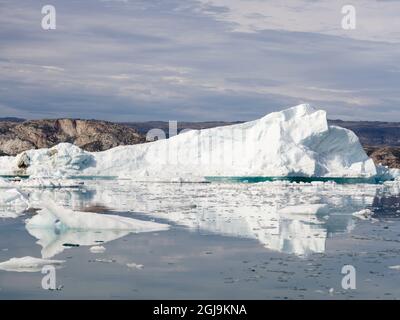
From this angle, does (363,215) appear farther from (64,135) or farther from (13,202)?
(64,135)

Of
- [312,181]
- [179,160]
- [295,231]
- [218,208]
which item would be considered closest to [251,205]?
[218,208]

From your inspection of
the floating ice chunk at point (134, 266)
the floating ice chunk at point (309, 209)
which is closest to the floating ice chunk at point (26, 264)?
the floating ice chunk at point (134, 266)

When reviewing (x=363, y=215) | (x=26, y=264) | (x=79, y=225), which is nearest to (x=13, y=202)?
(x=79, y=225)

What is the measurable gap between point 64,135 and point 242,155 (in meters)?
50.2

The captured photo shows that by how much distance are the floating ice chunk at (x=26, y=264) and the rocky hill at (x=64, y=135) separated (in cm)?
5750

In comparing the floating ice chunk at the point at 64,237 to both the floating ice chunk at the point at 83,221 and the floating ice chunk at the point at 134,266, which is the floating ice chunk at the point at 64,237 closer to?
the floating ice chunk at the point at 83,221

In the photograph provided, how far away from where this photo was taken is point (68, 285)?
6949mm

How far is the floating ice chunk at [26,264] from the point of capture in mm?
7786

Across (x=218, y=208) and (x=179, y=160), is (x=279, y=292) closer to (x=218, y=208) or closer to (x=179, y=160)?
(x=218, y=208)

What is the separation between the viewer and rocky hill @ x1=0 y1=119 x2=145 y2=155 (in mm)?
68938

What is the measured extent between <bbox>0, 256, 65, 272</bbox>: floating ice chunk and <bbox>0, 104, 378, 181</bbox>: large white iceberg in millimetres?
22399

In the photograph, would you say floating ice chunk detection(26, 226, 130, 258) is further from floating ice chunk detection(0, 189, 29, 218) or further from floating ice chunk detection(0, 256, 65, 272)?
floating ice chunk detection(0, 189, 29, 218)

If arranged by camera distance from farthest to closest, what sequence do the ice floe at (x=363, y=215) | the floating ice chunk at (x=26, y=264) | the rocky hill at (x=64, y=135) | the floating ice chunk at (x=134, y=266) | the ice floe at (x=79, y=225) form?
1. the rocky hill at (x=64, y=135)
2. the ice floe at (x=363, y=215)
3. the ice floe at (x=79, y=225)
4. the floating ice chunk at (x=134, y=266)
5. the floating ice chunk at (x=26, y=264)

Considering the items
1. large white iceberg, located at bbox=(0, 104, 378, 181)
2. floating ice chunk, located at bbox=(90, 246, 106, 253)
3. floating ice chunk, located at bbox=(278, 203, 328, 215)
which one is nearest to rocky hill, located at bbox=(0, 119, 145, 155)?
large white iceberg, located at bbox=(0, 104, 378, 181)
